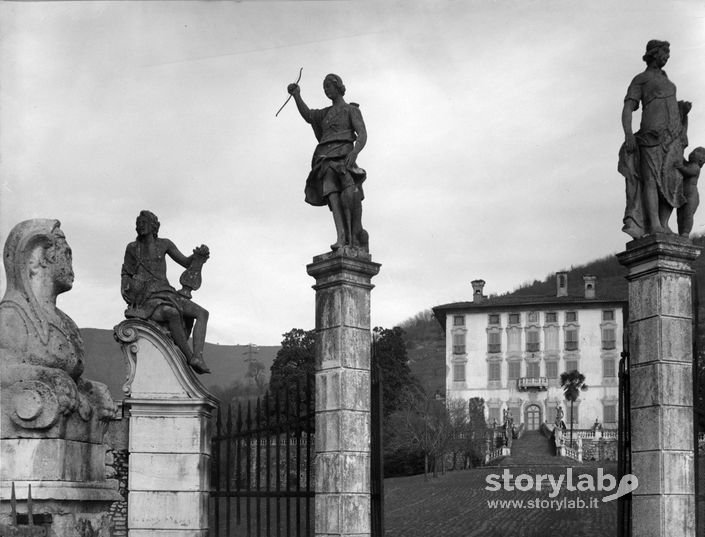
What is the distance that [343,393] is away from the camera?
11016 mm

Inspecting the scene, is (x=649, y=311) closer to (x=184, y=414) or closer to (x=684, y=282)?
(x=684, y=282)

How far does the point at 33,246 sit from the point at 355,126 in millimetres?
4682

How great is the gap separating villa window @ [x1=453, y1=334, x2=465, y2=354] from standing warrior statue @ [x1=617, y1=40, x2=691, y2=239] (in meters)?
73.9

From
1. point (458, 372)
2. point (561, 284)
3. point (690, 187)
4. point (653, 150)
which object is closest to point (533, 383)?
point (458, 372)

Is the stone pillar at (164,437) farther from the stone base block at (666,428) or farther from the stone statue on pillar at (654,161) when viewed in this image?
the stone statue on pillar at (654,161)

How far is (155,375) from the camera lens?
11.8 meters

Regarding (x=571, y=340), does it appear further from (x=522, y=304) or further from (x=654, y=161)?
(x=654, y=161)

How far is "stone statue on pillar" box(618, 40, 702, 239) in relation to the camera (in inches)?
442

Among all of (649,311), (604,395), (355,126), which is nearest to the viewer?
(649,311)

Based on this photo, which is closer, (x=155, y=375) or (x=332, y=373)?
(x=332, y=373)

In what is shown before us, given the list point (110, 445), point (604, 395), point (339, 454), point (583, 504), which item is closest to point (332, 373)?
point (339, 454)

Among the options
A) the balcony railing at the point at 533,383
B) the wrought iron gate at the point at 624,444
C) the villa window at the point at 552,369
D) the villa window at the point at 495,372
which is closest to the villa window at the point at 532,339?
the villa window at the point at 552,369

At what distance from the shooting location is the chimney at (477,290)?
86562 millimetres

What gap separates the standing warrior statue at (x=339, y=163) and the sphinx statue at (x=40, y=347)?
3.97 m
